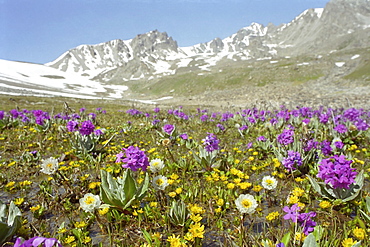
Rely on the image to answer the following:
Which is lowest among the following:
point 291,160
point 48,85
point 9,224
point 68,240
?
point 68,240

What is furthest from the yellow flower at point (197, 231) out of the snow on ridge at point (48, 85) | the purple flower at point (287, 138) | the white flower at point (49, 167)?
the snow on ridge at point (48, 85)

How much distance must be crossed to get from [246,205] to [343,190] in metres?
1.92

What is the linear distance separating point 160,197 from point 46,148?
213 inches

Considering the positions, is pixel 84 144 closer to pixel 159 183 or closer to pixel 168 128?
pixel 168 128

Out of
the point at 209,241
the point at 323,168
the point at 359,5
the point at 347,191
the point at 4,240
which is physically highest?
the point at 359,5

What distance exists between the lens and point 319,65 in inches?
3152

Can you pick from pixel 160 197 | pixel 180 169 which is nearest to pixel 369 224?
pixel 160 197

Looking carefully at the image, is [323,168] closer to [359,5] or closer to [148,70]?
[148,70]

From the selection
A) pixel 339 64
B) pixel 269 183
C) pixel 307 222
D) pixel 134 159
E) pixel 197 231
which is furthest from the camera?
pixel 339 64

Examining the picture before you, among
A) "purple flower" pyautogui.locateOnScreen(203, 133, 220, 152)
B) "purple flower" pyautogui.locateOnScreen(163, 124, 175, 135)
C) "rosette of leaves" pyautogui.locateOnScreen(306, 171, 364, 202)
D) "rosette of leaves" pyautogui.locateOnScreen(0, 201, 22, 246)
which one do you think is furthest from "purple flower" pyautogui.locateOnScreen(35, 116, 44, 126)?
"rosette of leaves" pyautogui.locateOnScreen(306, 171, 364, 202)

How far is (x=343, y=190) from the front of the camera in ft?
10.9

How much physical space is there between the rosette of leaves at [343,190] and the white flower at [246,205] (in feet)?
4.36

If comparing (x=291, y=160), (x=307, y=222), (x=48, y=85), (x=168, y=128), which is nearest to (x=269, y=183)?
(x=307, y=222)

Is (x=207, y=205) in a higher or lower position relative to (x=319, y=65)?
lower
